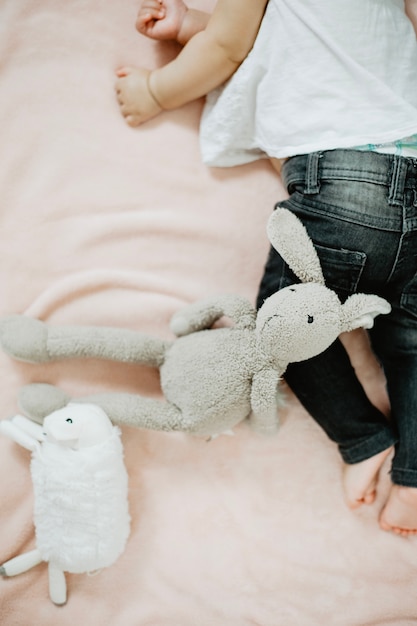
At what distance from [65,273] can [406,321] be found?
23.6 inches

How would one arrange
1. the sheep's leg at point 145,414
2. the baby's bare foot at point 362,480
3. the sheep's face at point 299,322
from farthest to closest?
1. the baby's bare foot at point 362,480
2. the sheep's leg at point 145,414
3. the sheep's face at point 299,322

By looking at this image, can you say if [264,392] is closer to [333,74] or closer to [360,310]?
[360,310]

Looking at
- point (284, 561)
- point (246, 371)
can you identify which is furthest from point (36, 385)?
point (284, 561)

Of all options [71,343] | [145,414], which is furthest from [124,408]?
[71,343]

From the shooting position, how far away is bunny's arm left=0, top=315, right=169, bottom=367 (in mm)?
896

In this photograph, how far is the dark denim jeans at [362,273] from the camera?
83 centimetres

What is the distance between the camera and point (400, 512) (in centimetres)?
97

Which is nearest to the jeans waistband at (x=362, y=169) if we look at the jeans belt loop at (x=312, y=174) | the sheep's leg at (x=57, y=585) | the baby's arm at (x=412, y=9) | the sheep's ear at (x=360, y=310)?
the jeans belt loop at (x=312, y=174)

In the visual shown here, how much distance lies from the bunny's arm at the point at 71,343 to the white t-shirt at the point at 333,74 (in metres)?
0.40

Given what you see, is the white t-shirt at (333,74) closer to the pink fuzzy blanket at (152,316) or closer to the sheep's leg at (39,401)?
the pink fuzzy blanket at (152,316)

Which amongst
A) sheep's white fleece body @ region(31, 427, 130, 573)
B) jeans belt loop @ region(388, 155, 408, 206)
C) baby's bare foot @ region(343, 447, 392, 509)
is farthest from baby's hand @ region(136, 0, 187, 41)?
baby's bare foot @ region(343, 447, 392, 509)

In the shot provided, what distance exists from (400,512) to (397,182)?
1.86 feet

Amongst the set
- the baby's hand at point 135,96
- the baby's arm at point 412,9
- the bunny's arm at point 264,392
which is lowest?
the bunny's arm at point 264,392

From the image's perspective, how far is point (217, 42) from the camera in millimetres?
910
